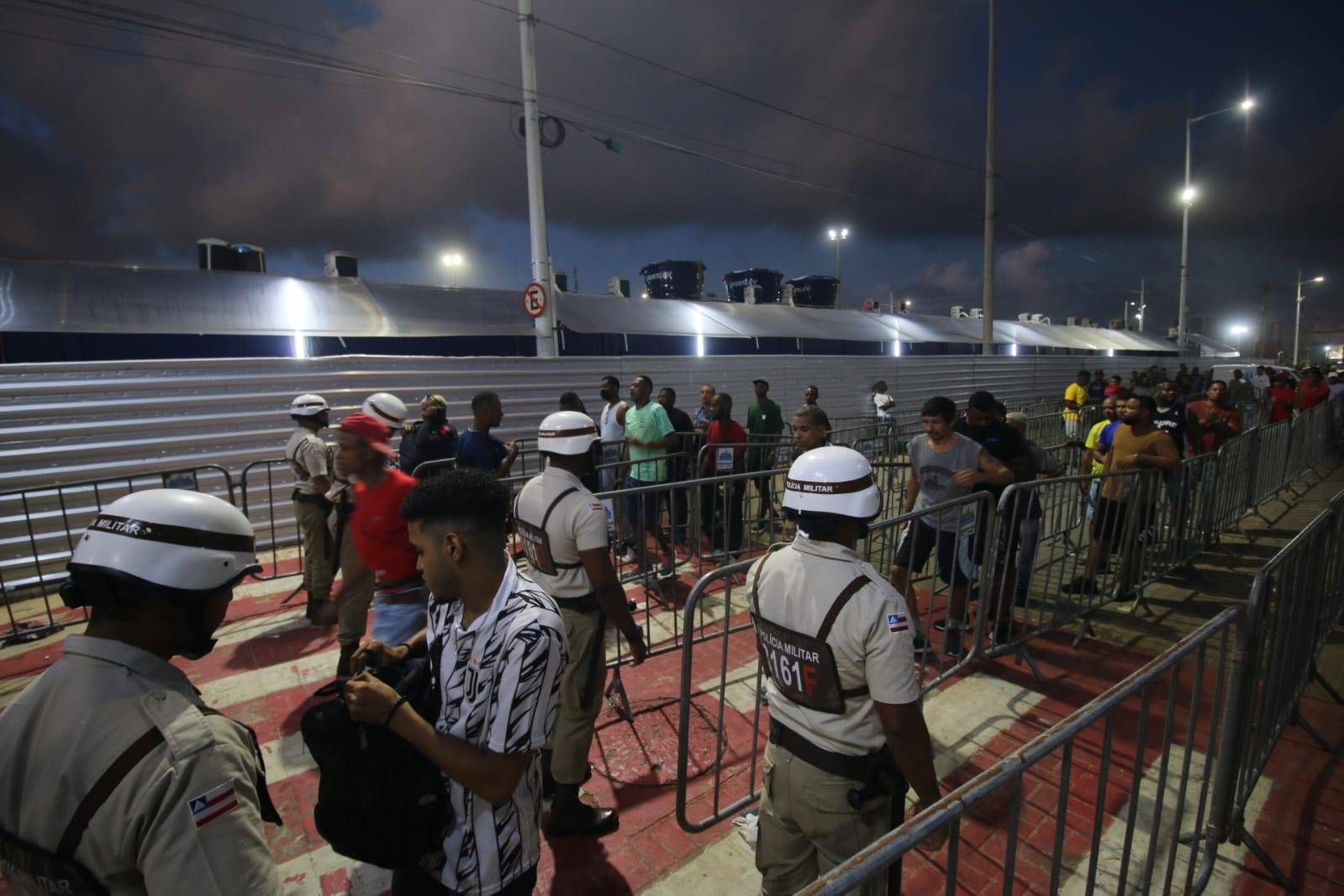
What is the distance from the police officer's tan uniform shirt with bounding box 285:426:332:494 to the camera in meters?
5.03

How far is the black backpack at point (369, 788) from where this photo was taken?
1.52 m

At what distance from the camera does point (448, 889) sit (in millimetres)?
1805

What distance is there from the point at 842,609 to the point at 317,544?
4658 millimetres

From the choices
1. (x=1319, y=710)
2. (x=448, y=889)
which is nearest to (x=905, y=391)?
(x=1319, y=710)

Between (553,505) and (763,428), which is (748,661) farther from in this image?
(763,428)

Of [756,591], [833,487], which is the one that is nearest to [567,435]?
[756,591]

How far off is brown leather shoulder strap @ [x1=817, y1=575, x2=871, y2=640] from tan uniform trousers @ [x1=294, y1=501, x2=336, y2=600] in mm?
4280

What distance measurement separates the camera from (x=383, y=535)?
3.50 m

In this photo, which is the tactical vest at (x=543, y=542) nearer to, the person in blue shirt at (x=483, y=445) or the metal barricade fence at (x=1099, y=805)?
the metal barricade fence at (x=1099, y=805)

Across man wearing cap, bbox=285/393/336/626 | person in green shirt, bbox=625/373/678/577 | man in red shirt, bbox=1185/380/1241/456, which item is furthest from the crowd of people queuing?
man in red shirt, bbox=1185/380/1241/456

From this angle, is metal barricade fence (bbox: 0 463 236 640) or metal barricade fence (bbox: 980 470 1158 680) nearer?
metal barricade fence (bbox: 980 470 1158 680)

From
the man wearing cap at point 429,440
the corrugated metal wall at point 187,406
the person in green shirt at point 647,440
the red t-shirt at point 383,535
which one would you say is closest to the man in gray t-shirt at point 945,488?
the person in green shirt at point 647,440

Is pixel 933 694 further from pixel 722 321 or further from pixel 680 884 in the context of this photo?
pixel 722 321

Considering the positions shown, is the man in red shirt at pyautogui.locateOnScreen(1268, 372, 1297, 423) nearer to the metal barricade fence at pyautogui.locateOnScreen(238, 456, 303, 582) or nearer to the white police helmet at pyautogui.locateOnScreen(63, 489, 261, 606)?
the white police helmet at pyautogui.locateOnScreen(63, 489, 261, 606)
